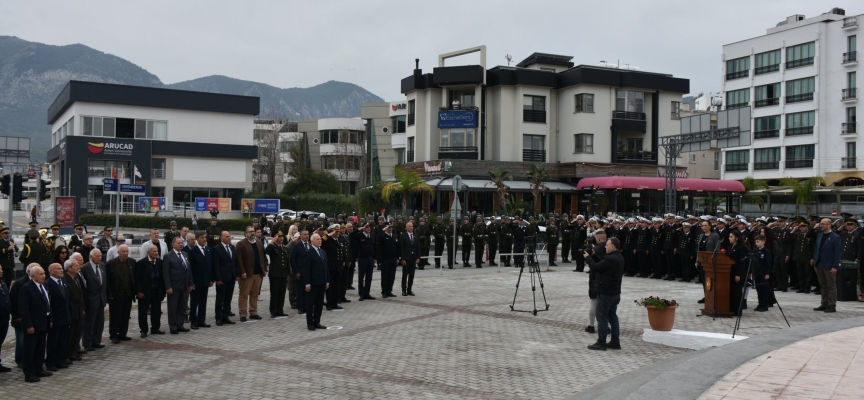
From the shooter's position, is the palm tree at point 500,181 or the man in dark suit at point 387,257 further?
the palm tree at point 500,181

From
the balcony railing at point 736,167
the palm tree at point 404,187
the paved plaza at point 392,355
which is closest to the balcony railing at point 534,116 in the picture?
the palm tree at point 404,187

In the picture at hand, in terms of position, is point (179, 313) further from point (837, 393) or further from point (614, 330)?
point (837, 393)

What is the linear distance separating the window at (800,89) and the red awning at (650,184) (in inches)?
542

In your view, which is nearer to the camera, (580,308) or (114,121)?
(580,308)

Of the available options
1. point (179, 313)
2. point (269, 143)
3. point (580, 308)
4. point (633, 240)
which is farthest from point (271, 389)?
point (269, 143)

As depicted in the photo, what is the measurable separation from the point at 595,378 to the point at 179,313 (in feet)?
25.0

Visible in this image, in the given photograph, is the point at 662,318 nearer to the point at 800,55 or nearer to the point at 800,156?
the point at 800,156

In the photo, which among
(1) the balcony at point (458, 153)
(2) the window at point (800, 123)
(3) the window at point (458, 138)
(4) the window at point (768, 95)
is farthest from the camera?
(4) the window at point (768, 95)

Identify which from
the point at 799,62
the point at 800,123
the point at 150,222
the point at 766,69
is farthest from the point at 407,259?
the point at 766,69

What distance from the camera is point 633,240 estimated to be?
22609 millimetres

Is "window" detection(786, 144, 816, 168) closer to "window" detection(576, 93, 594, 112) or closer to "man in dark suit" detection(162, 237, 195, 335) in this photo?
"window" detection(576, 93, 594, 112)

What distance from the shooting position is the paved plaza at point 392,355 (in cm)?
856

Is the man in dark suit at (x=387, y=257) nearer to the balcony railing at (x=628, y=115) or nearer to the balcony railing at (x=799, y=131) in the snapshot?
the balcony railing at (x=628, y=115)

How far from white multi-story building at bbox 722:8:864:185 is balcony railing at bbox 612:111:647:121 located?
17.8 m
